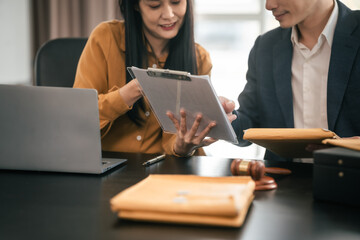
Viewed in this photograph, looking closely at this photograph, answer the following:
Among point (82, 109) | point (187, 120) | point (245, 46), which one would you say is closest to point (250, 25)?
point (245, 46)

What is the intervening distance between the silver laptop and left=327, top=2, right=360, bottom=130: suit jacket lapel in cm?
82

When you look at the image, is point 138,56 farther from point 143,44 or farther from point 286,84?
point 286,84

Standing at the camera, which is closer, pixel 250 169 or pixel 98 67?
pixel 250 169

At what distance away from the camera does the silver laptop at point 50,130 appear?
978 mm

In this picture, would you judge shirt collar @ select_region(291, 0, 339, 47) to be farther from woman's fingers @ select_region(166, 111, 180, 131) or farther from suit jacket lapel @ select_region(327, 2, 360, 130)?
woman's fingers @ select_region(166, 111, 180, 131)

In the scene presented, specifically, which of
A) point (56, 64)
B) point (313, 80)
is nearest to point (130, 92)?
point (56, 64)

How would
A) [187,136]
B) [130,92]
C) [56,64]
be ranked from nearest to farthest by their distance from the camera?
1. [187,136]
2. [130,92]
3. [56,64]

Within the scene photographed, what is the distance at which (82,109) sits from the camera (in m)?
0.97

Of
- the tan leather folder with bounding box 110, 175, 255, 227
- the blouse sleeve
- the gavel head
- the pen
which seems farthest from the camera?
the blouse sleeve

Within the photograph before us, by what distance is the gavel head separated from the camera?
2.82ft

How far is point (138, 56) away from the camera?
1535mm

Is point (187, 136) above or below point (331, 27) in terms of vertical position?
below

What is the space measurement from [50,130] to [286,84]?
2.91 feet

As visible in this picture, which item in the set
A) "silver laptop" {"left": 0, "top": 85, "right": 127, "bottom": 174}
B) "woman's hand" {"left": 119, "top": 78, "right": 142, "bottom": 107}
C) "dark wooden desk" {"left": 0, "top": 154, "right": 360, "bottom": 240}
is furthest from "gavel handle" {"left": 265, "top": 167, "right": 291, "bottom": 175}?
"woman's hand" {"left": 119, "top": 78, "right": 142, "bottom": 107}
